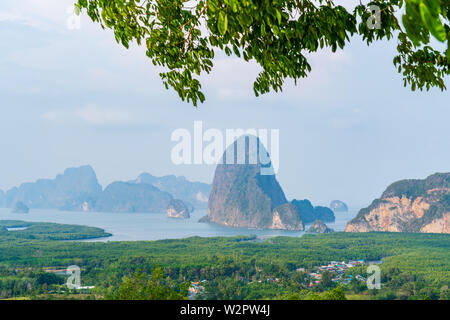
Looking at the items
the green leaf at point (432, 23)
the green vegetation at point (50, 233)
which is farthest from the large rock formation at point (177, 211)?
the green leaf at point (432, 23)

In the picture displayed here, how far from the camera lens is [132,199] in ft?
247

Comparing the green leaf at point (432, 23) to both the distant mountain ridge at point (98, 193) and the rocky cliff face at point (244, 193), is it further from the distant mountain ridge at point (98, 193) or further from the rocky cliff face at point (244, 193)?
the distant mountain ridge at point (98, 193)

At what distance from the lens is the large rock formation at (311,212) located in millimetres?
58209

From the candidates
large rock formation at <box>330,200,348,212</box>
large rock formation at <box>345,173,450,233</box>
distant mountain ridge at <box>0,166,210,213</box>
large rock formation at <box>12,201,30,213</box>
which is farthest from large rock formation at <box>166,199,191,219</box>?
large rock formation at <box>330,200,348,212</box>

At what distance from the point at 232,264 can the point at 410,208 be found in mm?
27483

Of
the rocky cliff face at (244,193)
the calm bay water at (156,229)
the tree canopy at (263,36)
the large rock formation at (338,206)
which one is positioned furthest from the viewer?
the large rock formation at (338,206)

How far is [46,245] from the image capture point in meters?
28.1

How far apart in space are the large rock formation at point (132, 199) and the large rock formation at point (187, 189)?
897 cm

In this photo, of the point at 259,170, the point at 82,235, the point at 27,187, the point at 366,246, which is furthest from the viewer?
the point at 27,187

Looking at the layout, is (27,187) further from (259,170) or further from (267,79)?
(267,79)

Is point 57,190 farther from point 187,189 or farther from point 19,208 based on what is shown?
point 187,189

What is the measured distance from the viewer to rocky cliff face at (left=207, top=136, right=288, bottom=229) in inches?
2175

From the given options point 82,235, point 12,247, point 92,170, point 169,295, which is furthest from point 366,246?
point 92,170
